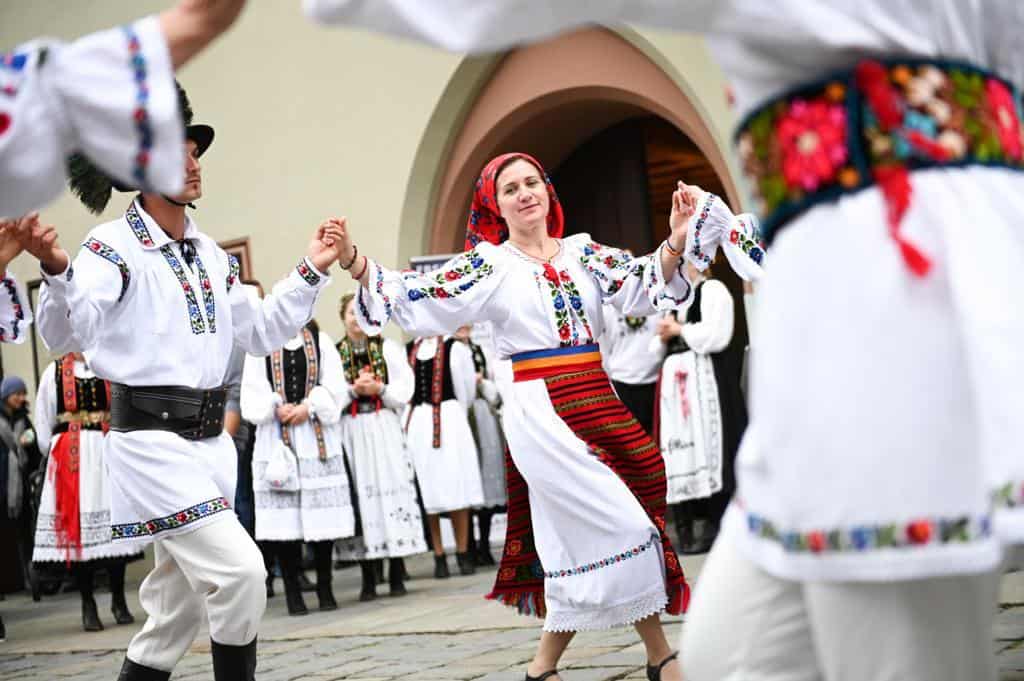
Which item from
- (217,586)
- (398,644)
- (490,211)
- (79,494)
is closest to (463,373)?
(79,494)

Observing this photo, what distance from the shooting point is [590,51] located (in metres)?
10.0

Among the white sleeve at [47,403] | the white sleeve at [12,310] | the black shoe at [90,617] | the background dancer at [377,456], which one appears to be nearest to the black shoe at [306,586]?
the background dancer at [377,456]

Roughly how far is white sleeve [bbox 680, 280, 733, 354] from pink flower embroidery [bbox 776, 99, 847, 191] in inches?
243

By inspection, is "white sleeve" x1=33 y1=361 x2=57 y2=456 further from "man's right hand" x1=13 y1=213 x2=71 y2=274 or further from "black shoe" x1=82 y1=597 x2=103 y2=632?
"man's right hand" x1=13 y1=213 x2=71 y2=274

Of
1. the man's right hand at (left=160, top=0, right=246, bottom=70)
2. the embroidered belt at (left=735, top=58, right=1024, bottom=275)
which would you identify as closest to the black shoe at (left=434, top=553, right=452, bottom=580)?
the man's right hand at (left=160, top=0, right=246, bottom=70)

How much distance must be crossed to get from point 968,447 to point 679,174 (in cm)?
1015

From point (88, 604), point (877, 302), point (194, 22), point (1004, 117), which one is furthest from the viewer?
point (88, 604)

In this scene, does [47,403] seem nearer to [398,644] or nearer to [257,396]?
[257,396]

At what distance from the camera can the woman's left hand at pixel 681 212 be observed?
161 inches

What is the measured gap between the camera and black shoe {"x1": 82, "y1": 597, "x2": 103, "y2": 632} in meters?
7.92

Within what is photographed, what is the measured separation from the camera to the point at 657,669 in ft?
13.1

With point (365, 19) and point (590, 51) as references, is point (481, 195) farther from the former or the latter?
point (590, 51)

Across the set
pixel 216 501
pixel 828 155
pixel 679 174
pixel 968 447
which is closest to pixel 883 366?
pixel 968 447

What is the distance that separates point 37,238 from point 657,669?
7.09 ft
